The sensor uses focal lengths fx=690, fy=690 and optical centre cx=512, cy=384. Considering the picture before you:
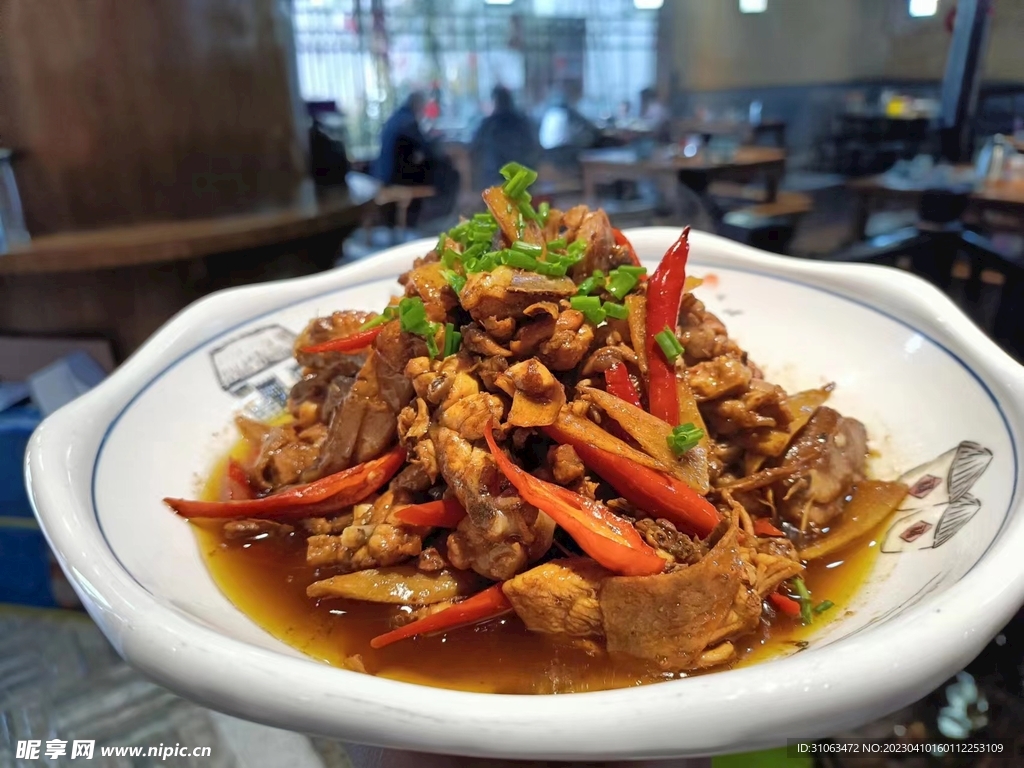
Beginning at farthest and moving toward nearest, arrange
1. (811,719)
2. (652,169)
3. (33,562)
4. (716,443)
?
(652,169) → (33,562) → (716,443) → (811,719)

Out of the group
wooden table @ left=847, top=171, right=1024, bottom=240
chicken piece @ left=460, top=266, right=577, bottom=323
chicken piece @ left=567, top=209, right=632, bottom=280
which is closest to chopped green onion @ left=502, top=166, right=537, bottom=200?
chicken piece @ left=567, top=209, right=632, bottom=280

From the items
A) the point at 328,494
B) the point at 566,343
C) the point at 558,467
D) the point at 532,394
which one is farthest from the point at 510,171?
the point at 328,494

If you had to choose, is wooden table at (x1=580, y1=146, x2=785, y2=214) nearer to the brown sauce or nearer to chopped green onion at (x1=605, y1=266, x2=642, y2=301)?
chopped green onion at (x1=605, y1=266, x2=642, y2=301)

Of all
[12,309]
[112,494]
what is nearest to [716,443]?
[112,494]

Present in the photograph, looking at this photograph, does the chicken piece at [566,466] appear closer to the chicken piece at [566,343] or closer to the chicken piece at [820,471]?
the chicken piece at [566,343]

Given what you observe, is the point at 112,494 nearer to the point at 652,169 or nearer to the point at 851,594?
the point at 851,594

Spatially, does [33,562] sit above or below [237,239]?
below

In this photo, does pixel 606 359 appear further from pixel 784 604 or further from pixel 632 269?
pixel 784 604

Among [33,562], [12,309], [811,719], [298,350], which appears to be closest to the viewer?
[811,719]
